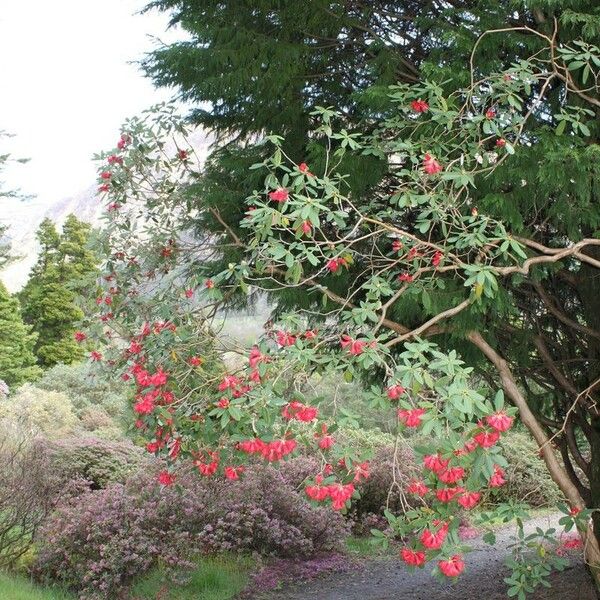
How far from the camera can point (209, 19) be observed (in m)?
4.32

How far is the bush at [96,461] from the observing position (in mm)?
8555

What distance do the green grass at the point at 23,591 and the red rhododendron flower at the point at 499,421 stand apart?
3.77 m

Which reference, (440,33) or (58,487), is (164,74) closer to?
(440,33)

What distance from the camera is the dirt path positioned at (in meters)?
5.70

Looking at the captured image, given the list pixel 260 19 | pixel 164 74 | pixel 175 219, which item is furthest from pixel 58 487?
pixel 260 19

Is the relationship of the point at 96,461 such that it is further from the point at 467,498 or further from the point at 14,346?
the point at 14,346

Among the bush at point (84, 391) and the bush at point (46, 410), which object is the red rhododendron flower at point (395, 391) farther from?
the bush at point (84, 391)

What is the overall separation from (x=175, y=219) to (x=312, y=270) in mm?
1319

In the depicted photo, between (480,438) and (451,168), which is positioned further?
(451,168)

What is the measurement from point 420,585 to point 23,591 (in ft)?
11.0

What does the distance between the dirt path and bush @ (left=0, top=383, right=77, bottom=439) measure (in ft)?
18.3

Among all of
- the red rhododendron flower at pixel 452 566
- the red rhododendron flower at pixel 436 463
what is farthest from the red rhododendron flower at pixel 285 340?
the red rhododendron flower at pixel 452 566

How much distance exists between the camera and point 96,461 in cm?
→ 884

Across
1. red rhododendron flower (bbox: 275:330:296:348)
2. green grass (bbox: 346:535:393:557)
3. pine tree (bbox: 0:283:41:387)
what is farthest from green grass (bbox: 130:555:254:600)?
pine tree (bbox: 0:283:41:387)
